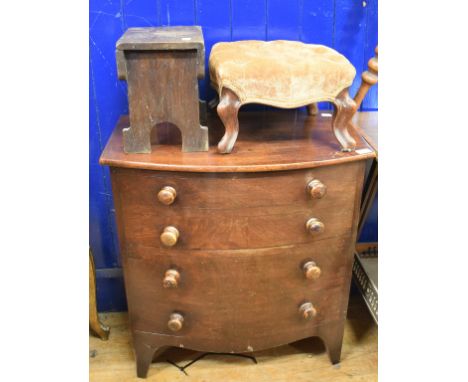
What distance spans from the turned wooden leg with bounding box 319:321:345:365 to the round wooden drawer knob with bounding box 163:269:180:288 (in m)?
0.60

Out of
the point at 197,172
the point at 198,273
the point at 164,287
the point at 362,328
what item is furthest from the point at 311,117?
the point at 362,328

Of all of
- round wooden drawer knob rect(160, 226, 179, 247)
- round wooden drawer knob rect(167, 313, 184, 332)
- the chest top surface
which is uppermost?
the chest top surface

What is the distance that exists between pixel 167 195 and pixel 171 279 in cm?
30

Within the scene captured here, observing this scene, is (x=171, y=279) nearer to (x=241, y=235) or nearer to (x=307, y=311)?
(x=241, y=235)

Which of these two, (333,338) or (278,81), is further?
(333,338)

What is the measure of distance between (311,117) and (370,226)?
2.25ft

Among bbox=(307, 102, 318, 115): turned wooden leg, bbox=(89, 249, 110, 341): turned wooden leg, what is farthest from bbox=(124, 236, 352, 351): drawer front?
bbox=(307, 102, 318, 115): turned wooden leg

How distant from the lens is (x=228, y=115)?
1274 millimetres

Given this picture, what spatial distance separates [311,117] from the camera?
5.39 feet

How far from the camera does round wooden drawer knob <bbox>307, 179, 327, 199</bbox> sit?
4.29 feet

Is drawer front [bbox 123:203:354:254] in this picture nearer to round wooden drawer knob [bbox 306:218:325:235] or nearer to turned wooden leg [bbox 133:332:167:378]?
round wooden drawer knob [bbox 306:218:325:235]

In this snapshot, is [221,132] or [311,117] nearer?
[221,132]

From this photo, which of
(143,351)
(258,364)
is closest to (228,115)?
(143,351)

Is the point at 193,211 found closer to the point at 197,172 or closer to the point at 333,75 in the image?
the point at 197,172
